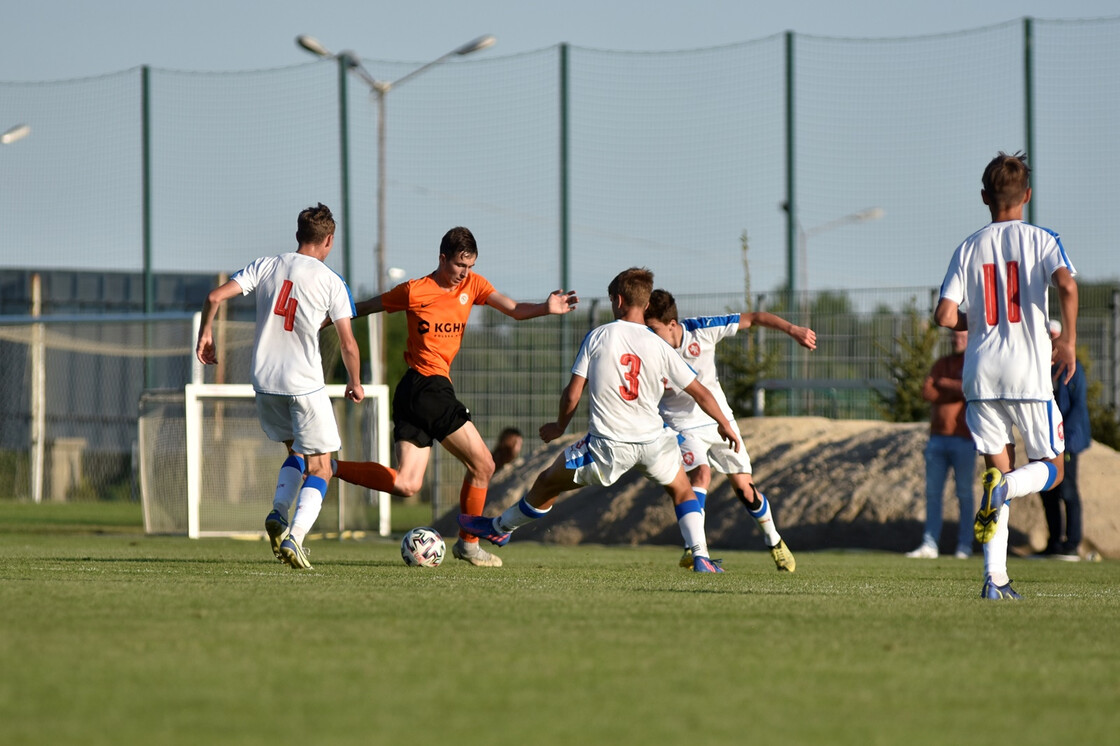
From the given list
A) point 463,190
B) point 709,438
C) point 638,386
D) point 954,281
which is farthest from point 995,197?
point 463,190

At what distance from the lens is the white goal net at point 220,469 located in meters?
14.7

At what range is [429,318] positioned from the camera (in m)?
8.84

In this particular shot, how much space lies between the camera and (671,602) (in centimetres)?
598

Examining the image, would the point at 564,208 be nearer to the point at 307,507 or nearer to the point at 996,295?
the point at 307,507

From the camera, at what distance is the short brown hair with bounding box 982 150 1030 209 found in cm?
662

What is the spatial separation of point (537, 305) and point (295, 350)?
5.35ft

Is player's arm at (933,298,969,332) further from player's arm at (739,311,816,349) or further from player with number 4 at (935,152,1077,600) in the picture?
player's arm at (739,311,816,349)

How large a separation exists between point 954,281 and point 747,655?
300cm

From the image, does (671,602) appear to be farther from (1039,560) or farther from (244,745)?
(1039,560)

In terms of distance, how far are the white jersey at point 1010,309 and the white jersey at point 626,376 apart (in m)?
1.72

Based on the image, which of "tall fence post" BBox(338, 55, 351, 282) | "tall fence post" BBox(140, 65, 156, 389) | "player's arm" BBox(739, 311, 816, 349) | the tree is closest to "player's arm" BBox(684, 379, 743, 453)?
"player's arm" BBox(739, 311, 816, 349)

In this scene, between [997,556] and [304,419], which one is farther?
[304,419]

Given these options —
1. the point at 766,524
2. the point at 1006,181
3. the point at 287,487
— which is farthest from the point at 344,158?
the point at 1006,181

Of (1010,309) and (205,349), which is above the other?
(1010,309)
